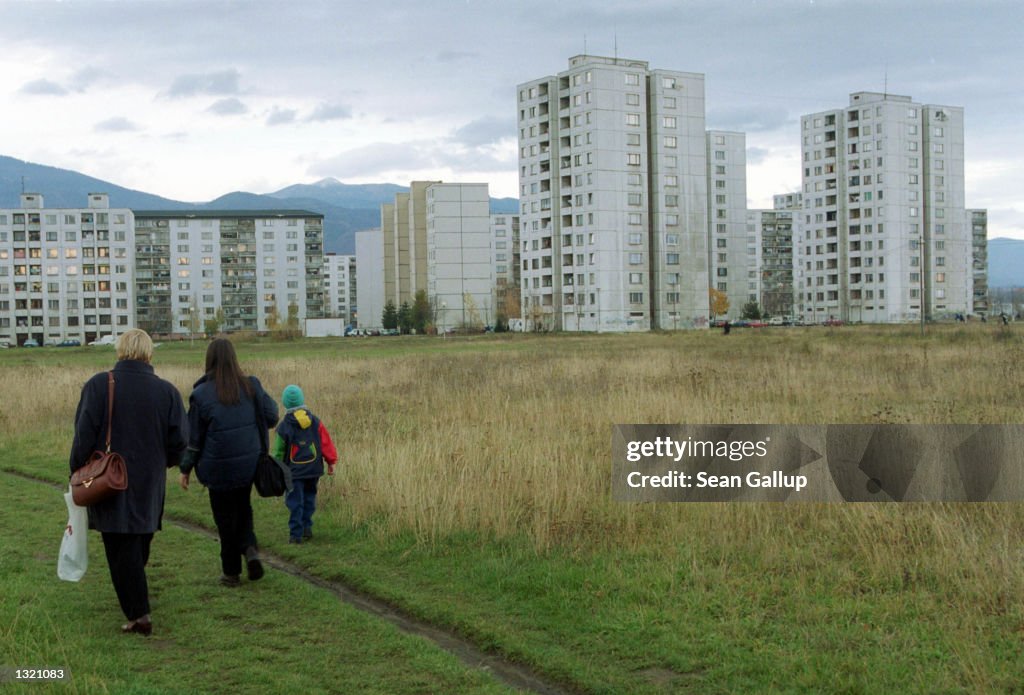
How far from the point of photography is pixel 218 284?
182625 mm

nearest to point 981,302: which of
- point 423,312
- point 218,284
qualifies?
point 423,312

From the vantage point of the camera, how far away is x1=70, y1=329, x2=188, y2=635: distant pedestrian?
7293 mm

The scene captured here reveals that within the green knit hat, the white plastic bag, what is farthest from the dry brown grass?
the white plastic bag

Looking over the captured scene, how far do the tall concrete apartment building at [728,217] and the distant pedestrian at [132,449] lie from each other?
14553 centimetres

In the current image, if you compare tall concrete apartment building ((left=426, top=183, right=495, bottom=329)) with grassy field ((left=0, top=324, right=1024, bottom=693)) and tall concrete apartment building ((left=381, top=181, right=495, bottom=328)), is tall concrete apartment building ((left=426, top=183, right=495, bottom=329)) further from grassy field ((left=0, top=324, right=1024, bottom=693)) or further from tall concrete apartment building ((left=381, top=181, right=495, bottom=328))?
grassy field ((left=0, top=324, right=1024, bottom=693))

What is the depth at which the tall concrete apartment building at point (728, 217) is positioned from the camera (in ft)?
491

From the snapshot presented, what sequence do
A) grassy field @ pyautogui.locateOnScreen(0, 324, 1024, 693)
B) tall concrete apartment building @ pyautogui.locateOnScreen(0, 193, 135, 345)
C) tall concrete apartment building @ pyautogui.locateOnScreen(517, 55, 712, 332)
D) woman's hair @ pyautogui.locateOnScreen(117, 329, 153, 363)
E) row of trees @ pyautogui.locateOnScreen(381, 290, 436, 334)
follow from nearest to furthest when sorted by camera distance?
grassy field @ pyautogui.locateOnScreen(0, 324, 1024, 693), woman's hair @ pyautogui.locateOnScreen(117, 329, 153, 363), tall concrete apartment building @ pyautogui.locateOnScreen(517, 55, 712, 332), row of trees @ pyautogui.locateOnScreen(381, 290, 436, 334), tall concrete apartment building @ pyautogui.locateOnScreen(0, 193, 135, 345)

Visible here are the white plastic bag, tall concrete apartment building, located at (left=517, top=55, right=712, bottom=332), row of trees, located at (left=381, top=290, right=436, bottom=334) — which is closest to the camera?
the white plastic bag

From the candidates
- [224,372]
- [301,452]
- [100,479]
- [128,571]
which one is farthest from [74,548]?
[301,452]

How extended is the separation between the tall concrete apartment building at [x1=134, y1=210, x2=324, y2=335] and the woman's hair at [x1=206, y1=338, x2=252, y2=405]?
572 ft

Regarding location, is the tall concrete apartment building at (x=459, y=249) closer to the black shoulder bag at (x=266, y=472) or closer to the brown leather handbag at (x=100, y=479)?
the black shoulder bag at (x=266, y=472)

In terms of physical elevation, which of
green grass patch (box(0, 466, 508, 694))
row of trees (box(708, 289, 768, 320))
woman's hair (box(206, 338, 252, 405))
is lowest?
green grass patch (box(0, 466, 508, 694))

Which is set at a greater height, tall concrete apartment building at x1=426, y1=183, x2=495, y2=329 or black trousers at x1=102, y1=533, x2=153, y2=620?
tall concrete apartment building at x1=426, y1=183, x2=495, y2=329

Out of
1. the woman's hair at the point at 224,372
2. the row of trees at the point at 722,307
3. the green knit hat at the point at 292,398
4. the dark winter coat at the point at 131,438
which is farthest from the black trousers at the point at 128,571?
the row of trees at the point at 722,307
